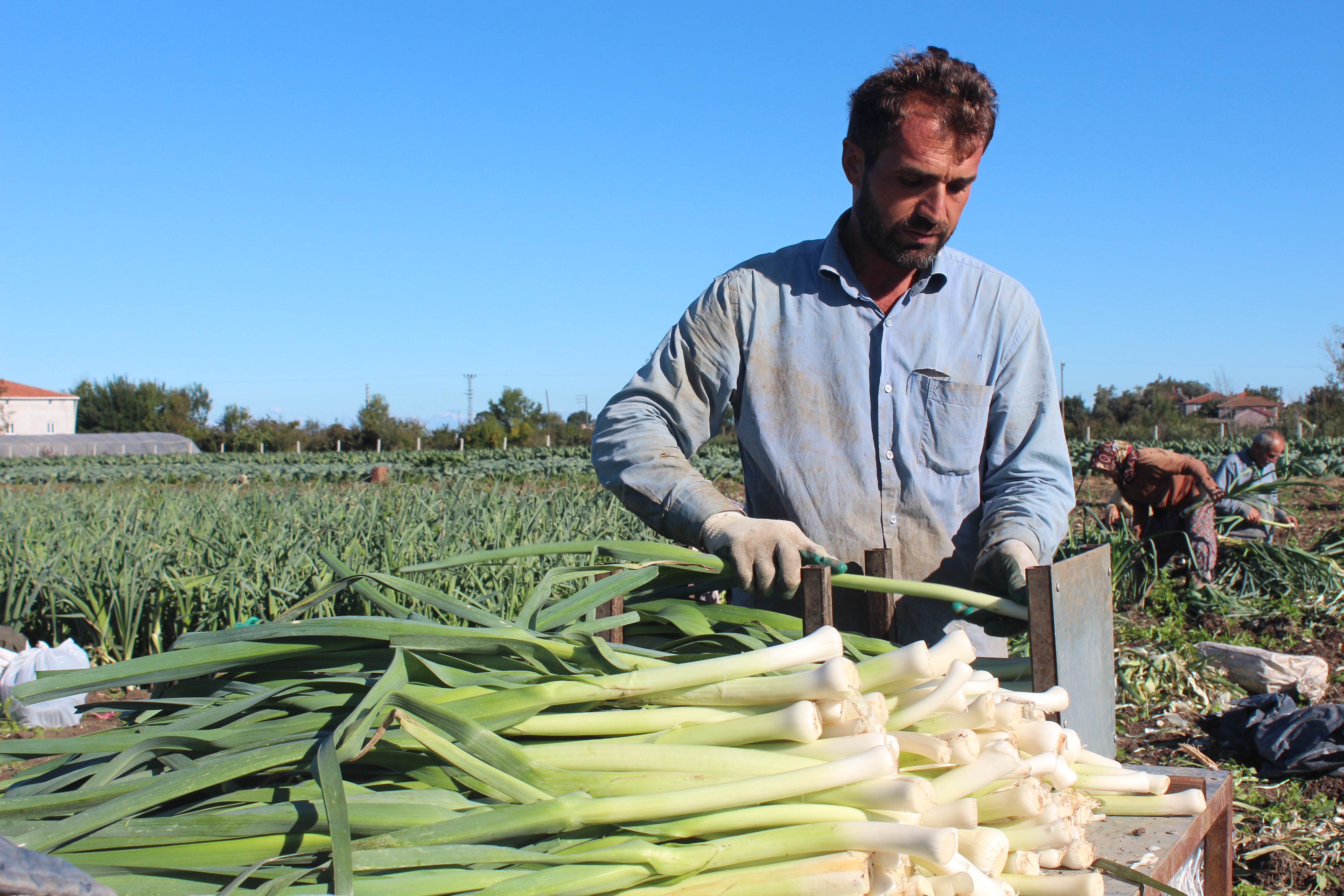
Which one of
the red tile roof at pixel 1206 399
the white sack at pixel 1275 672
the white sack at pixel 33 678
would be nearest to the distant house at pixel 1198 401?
the red tile roof at pixel 1206 399

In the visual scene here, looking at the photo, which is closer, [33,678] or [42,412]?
[33,678]

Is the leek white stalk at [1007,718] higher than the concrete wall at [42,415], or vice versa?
the concrete wall at [42,415]

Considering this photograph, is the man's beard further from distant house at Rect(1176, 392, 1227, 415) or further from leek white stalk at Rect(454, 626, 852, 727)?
distant house at Rect(1176, 392, 1227, 415)

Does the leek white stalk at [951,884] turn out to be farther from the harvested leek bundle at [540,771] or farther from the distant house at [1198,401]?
the distant house at [1198,401]

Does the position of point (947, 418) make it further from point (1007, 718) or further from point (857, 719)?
point (857, 719)

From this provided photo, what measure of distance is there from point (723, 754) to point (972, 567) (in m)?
1.21

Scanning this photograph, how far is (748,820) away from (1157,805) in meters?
0.74

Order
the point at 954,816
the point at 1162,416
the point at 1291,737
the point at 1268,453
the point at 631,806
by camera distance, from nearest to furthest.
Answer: the point at 631,806, the point at 954,816, the point at 1291,737, the point at 1268,453, the point at 1162,416

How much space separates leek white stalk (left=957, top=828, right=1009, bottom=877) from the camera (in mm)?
1059

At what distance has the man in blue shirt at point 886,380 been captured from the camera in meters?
1.90

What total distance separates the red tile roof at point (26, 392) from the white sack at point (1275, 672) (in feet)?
241

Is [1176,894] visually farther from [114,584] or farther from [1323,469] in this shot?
[1323,469]

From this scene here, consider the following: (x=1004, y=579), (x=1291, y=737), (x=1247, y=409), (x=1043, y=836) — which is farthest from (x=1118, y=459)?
(x=1247, y=409)

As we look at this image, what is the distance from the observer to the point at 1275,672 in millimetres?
4336
